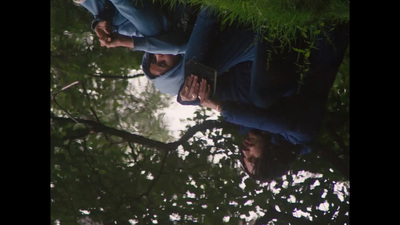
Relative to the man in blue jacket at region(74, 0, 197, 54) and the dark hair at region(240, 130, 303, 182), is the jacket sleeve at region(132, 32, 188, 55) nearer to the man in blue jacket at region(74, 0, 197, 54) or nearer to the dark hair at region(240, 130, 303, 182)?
→ the man in blue jacket at region(74, 0, 197, 54)

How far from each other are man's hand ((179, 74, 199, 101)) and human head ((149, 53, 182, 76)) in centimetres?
8

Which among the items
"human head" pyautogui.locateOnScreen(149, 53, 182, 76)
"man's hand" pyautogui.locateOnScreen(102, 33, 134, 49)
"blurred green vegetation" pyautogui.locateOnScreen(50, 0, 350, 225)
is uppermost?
"man's hand" pyautogui.locateOnScreen(102, 33, 134, 49)

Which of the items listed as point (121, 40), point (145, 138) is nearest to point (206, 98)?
point (145, 138)

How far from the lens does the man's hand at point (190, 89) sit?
1.56 metres

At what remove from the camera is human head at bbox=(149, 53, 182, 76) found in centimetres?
157

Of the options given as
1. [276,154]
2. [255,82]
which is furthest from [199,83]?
[276,154]

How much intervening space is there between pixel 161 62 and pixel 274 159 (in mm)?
506

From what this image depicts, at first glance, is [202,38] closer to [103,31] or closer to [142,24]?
[142,24]

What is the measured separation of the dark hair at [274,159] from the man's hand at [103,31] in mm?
592

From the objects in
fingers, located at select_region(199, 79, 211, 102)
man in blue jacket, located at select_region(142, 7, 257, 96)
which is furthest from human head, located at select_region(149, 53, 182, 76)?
fingers, located at select_region(199, 79, 211, 102)

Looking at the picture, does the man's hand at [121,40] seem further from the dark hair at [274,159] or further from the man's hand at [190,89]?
the dark hair at [274,159]

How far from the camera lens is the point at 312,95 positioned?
5.18 ft
